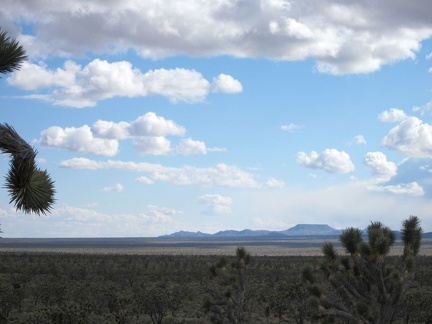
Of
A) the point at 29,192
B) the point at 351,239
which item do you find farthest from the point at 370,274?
the point at 29,192

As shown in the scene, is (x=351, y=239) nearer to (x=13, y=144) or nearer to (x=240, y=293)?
(x=240, y=293)

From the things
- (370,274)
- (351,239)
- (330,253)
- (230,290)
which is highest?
(351,239)

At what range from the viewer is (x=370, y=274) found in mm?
14102

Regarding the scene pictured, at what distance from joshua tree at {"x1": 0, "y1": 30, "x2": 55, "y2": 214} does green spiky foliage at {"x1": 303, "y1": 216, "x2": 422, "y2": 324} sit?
770 cm

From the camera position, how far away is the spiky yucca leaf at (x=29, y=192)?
8.81 meters

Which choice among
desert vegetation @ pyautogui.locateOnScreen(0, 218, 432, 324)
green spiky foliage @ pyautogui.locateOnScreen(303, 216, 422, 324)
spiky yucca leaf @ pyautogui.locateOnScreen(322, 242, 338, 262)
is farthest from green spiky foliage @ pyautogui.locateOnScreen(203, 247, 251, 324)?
spiky yucca leaf @ pyautogui.locateOnScreen(322, 242, 338, 262)

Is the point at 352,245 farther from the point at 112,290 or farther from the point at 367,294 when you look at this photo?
the point at 112,290

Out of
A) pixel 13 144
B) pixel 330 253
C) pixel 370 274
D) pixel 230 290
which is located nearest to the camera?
pixel 13 144

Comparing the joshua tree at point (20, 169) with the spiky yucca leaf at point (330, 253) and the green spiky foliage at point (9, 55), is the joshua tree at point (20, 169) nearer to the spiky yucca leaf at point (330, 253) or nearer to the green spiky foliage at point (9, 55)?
the green spiky foliage at point (9, 55)

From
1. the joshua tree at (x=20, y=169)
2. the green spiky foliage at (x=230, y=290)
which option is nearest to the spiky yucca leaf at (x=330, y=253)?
the green spiky foliage at (x=230, y=290)

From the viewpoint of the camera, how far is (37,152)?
8906 millimetres

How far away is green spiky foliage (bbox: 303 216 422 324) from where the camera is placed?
1385cm

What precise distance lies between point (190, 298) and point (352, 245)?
67.7 feet

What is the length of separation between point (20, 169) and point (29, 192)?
40cm
